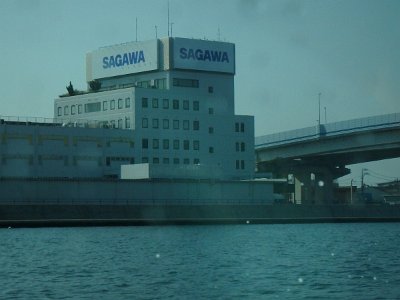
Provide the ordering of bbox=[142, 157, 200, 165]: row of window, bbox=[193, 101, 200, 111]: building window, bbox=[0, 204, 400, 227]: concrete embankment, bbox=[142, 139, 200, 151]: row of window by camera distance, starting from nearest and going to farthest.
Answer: bbox=[0, 204, 400, 227]: concrete embankment, bbox=[142, 139, 200, 151]: row of window, bbox=[142, 157, 200, 165]: row of window, bbox=[193, 101, 200, 111]: building window

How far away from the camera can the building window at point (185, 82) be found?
167 metres

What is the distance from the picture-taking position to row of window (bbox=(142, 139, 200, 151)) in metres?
162

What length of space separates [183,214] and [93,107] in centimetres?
3480

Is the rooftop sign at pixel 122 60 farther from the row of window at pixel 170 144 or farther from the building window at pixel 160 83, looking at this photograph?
the row of window at pixel 170 144

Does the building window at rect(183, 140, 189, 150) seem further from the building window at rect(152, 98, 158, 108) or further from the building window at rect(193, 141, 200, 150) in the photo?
the building window at rect(152, 98, 158, 108)

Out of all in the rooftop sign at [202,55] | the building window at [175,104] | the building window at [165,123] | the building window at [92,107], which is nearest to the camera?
the building window at [165,123]

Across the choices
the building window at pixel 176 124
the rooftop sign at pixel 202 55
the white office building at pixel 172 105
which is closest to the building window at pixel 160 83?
the white office building at pixel 172 105

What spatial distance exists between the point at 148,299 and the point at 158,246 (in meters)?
40.0

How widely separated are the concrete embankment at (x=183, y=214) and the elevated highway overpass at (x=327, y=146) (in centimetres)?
1243

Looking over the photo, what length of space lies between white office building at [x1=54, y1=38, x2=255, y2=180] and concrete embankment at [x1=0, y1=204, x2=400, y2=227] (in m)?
10.7

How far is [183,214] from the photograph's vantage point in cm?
14388

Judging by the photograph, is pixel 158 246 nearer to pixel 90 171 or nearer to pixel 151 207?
pixel 151 207

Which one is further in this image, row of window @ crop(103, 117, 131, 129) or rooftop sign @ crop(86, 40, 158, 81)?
rooftop sign @ crop(86, 40, 158, 81)

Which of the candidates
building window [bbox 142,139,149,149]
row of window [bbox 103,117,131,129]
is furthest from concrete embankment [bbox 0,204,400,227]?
row of window [bbox 103,117,131,129]
